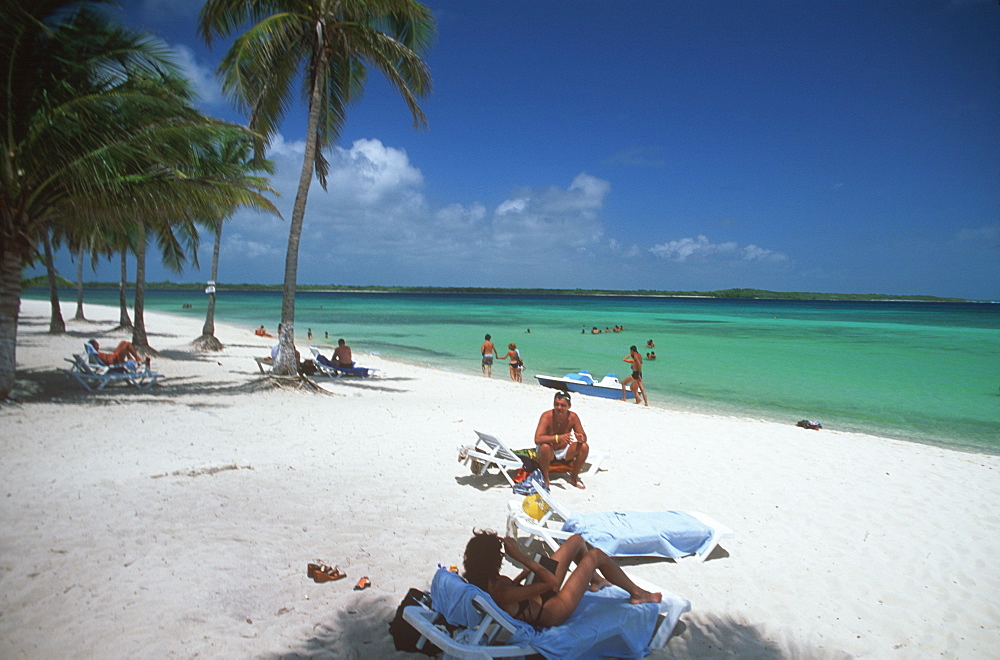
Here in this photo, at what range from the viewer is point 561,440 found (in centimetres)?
618

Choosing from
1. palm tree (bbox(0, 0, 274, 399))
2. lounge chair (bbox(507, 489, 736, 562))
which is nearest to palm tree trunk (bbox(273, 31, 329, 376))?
palm tree (bbox(0, 0, 274, 399))

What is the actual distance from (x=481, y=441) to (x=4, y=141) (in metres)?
7.90

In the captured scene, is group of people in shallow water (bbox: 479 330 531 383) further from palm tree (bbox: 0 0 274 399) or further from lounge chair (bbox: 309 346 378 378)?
palm tree (bbox: 0 0 274 399)

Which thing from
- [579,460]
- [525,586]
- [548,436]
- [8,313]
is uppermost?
[8,313]

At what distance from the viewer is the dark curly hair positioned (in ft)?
9.98

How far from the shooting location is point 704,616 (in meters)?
3.67

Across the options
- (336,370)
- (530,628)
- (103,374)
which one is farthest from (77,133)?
(530,628)

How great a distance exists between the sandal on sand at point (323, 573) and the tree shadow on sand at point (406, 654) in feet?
1.02

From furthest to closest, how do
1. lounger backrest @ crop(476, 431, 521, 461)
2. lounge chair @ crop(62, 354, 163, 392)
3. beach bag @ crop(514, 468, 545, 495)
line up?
lounge chair @ crop(62, 354, 163, 392) → lounger backrest @ crop(476, 431, 521, 461) → beach bag @ crop(514, 468, 545, 495)

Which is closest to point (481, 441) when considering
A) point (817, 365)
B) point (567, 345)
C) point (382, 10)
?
point (382, 10)

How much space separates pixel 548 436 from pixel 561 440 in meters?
0.18

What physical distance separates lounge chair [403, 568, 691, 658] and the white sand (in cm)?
34

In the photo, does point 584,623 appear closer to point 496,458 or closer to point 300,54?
point 496,458

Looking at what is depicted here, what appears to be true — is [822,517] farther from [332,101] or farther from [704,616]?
[332,101]
